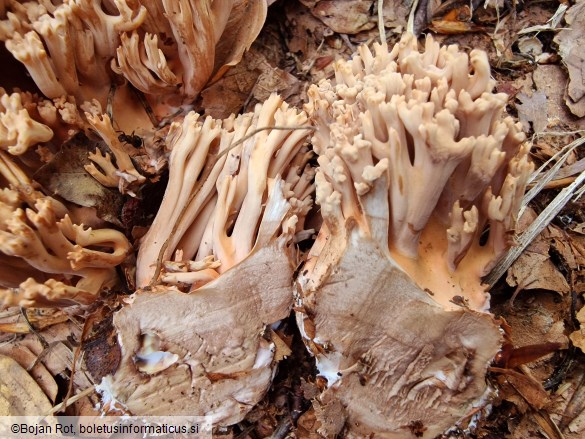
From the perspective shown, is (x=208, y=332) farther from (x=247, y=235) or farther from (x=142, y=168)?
(x=142, y=168)

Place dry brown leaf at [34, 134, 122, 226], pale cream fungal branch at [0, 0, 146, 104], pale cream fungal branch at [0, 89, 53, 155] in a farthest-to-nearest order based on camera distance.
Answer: dry brown leaf at [34, 134, 122, 226] → pale cream fungal branch at [0, 0, 146, 104] → pale cream fungal branch at [0, 89, 53, 155]

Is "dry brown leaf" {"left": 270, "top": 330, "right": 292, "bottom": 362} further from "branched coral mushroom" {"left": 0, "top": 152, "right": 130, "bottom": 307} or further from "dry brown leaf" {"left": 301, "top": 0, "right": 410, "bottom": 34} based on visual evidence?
"dry brown leaf" {"left": 301, "top": 0, "right": 410, "bottom": 34}

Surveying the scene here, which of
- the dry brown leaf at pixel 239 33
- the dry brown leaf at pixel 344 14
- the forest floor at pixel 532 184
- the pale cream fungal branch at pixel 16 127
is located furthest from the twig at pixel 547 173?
the pale cream fungal branch at pixel 16 127

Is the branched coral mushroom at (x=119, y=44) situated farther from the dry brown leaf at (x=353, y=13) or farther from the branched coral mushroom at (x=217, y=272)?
the dry brown leaf at (x=353, y=13)

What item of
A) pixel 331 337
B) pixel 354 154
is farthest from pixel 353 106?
pixel 331 337

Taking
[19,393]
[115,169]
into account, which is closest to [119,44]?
[115,169]

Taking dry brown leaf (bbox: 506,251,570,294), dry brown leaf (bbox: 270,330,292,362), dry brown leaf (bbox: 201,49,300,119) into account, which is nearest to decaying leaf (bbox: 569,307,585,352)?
dry brown leaf (bbox: 506,251,570,294)

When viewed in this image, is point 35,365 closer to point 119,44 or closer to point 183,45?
point 119,44

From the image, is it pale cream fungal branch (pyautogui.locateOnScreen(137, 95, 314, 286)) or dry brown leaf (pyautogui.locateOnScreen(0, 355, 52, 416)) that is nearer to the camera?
pale cream fungal branch (pyautogui.locateOnScreen(137, 95, 314, 286))
